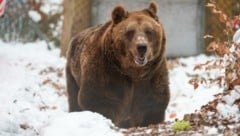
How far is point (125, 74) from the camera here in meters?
7.11

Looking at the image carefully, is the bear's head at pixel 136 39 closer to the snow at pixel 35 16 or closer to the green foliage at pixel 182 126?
the green foliage at pixel 182 126

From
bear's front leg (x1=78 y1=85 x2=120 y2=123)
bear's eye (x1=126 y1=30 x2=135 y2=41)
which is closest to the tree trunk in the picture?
bear's front leg (x1=78 y1=85 x2=120 y2=123)

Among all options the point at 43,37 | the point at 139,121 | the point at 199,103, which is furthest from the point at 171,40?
the point at 139,121

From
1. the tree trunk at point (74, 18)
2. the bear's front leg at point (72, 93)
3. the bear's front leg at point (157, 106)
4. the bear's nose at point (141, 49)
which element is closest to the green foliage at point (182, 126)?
the bear's nose at point (141, 49)

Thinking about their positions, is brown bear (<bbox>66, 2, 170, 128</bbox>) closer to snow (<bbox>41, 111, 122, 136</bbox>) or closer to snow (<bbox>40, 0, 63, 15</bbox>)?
snow (<bbox>41, 111, 122, 136</bbox>)

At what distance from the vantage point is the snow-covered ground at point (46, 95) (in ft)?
17.3

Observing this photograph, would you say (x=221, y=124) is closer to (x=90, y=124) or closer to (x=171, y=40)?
(x=90, y=124)

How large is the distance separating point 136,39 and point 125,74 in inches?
23.9

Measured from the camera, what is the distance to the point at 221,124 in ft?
16.3

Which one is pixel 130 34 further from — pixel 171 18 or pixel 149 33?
pixel 171 18

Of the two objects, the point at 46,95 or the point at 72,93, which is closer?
the point at 72,93

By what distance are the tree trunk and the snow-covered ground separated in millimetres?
543

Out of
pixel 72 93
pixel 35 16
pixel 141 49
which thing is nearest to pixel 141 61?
pixel 141 49

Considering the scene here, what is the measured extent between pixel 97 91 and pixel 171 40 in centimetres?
699
